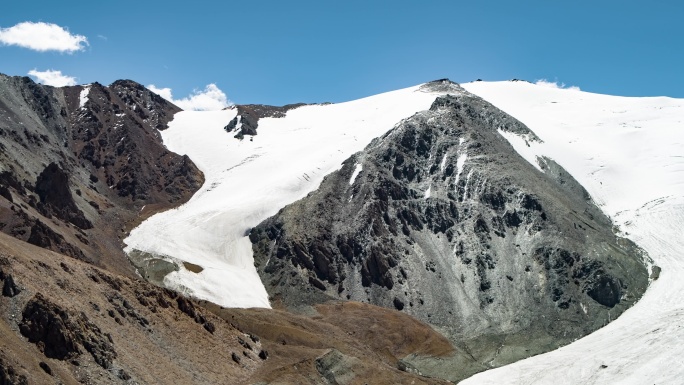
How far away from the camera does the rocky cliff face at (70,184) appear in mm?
118312

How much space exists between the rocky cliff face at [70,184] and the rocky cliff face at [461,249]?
33574 millimetres

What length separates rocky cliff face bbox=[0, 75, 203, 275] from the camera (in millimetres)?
118312

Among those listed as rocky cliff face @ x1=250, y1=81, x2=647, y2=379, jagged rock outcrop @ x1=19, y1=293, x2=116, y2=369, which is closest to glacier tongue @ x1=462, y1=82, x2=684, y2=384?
rocky cliff face @ x1=250, y1=81, x2=647, y2=379

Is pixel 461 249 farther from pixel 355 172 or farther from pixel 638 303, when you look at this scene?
pixel 638 303

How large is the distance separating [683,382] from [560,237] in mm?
52897

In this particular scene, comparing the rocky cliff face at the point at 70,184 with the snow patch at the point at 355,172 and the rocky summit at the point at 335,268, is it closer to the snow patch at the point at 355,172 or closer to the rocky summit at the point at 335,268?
the rocky summit at the point at 335,268

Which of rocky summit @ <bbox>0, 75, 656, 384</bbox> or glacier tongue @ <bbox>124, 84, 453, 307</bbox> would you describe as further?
glacier tongue @ <bbox>124, 84, 453, 307</bbox>

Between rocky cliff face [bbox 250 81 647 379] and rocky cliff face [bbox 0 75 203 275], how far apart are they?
33.6 meters

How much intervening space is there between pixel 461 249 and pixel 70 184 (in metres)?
88.5

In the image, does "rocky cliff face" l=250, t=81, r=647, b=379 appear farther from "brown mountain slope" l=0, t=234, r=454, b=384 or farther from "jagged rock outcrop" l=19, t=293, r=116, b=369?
"jagged rock outcrop" l=19, t=293, r=116, b=369

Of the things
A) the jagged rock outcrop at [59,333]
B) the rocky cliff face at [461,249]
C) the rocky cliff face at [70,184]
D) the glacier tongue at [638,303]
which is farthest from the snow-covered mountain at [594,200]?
the jagged rock outcrop at [59,333]

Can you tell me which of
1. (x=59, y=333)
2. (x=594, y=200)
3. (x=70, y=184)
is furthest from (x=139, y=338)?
(x=594, y=200)

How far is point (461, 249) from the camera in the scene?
151 meters

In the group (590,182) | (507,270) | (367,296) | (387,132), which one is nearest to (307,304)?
(367,296)
